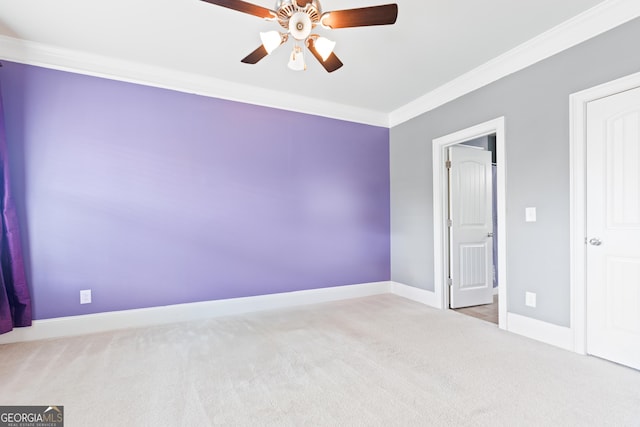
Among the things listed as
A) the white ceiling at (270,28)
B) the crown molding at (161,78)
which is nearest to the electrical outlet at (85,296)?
the crown molding at (161,78)

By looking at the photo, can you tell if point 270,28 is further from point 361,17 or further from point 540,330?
point 540,330

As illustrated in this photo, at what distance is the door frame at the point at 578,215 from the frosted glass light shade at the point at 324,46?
6.68ft

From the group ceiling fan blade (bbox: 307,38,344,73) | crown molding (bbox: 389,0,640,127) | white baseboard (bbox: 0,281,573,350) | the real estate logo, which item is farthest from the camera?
white baseboard (bbox: 0,281,573,350)

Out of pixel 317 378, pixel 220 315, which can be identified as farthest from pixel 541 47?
pixel 220 315

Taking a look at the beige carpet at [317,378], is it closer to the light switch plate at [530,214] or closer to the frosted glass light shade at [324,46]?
the light switch plate at [530,214]

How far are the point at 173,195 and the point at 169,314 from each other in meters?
1.28

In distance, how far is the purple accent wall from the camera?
2.83 meters

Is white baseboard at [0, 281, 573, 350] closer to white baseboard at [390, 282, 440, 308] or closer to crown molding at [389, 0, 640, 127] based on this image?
white baseboard at [390, 282, 440, 308]

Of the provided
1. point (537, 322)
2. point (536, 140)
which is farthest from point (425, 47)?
point (537, 322)

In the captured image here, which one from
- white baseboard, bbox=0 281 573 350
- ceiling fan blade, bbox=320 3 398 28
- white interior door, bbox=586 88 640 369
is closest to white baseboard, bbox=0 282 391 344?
white baseboard, bbox=0 281 573 350

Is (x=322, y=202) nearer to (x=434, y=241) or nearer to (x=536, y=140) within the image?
(x=434, y=241)

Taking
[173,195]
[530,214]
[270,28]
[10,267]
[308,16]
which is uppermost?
[270,28]

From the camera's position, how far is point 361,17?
5.81 feet

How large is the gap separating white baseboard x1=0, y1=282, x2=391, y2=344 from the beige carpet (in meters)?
0.13
